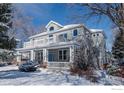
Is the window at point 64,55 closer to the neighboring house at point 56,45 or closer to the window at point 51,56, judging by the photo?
the neighboring house at point 56,45

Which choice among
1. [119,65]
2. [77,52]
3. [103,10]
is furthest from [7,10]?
[119,65]

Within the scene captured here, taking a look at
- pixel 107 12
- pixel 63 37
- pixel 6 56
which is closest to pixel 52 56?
pixel 63 37

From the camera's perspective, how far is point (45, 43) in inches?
202

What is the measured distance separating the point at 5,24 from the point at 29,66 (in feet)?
3.29

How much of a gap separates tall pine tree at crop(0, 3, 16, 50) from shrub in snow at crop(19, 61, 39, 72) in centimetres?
54

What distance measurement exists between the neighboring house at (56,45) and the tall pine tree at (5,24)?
0.95ft

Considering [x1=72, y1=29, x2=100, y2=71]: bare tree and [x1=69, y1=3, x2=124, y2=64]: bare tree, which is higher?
[x1=69, y1=3, x2=124, y2=64]: bare tree

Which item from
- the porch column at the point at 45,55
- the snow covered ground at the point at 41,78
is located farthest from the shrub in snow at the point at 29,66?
the porch column at the point at 45,55

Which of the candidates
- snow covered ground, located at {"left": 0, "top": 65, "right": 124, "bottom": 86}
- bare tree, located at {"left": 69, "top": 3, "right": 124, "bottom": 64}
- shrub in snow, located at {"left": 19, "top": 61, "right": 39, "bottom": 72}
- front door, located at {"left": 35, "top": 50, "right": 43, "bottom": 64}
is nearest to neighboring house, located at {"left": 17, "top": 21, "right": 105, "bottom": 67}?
front door, located at {"left": 35, "top": 50, "right": 43, "bottom": 64}

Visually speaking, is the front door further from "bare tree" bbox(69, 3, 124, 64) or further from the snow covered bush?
"bare tree" bbox(69, 3, 124, 64)

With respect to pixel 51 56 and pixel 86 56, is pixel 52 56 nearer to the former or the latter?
pixel 51 56

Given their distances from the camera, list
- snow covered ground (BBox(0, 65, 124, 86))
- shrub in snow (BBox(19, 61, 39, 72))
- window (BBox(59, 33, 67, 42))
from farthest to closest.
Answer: window (BBox(59, 33, 67, 42)) < shrub in snow (BBox(19, 61, 39, 72)) < snow covered ground (BBox(0, 65, 124, 86))

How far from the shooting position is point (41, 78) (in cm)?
458

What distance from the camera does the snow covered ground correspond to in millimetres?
4512
